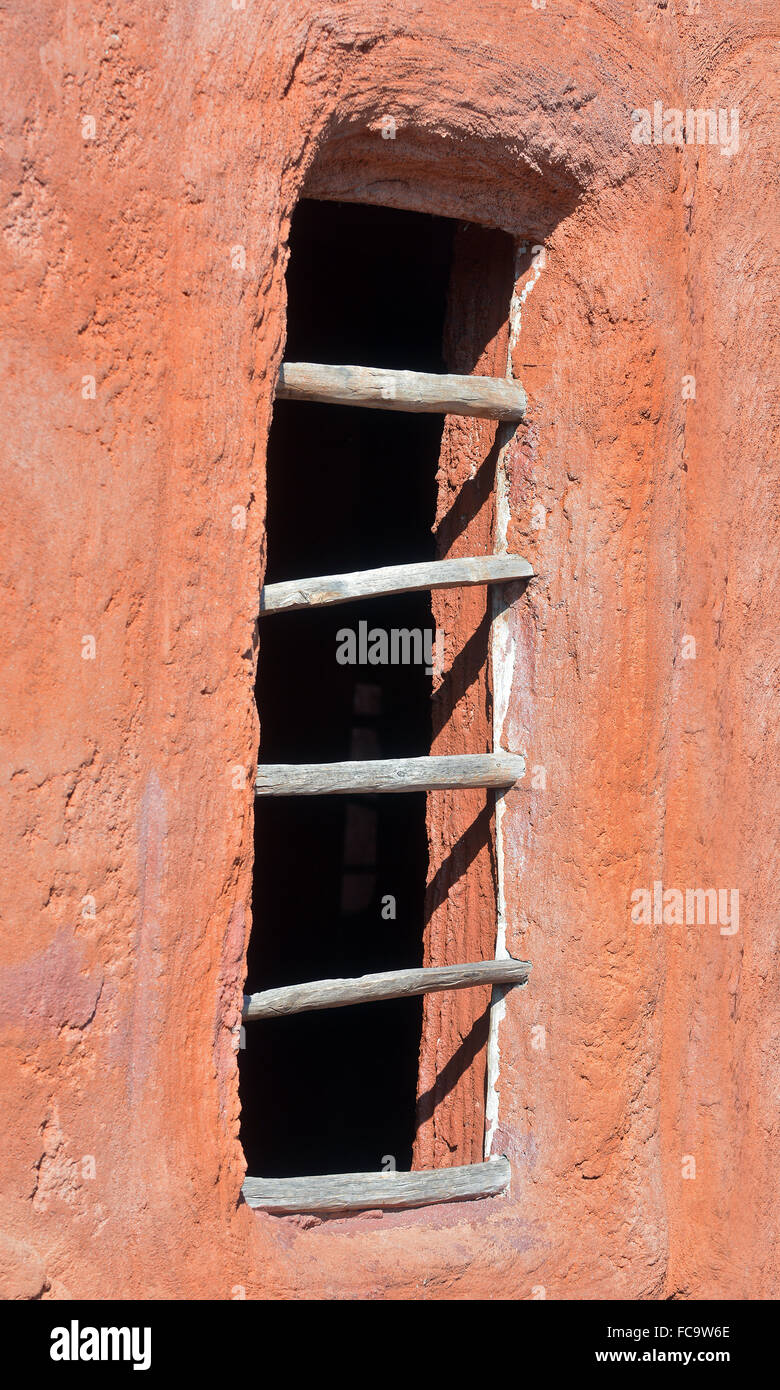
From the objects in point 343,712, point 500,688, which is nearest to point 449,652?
point 500,688

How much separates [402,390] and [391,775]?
671 millimetres

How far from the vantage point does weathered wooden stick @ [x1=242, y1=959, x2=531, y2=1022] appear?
78.1 inches

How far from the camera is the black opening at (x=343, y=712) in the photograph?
3.82 meters

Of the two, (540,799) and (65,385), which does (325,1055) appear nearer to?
(540,799)

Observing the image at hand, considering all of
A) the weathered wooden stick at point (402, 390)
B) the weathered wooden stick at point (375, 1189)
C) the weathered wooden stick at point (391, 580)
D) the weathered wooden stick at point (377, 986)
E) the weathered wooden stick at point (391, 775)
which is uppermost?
the weathered wooden stick at point (402, 390)

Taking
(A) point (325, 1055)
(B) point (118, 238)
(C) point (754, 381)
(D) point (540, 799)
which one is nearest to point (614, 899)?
(D) point (540, 799)

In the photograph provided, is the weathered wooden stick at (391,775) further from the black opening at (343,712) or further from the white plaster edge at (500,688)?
the black opening at (343,712)

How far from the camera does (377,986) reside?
6.91 feet

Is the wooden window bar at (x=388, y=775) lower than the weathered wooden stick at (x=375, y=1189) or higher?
higher

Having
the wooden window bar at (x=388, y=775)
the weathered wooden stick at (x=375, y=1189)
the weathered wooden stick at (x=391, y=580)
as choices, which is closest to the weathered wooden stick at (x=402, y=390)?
the wooden window bar at (x=388, y=775)

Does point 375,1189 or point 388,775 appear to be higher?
point 388,775

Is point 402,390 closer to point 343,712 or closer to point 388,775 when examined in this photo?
point 388,775

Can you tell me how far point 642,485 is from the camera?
→ 222cm

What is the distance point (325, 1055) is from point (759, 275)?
10.7ft
